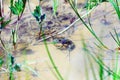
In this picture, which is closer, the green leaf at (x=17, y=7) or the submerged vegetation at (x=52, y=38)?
the submerged vegetation at (x=52, y=38)

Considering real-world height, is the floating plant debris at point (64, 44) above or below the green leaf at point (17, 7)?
below

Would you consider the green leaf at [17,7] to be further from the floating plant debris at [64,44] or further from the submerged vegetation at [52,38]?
the floating plant debris at [64,44]

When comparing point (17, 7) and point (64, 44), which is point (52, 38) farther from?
point (17, 7)

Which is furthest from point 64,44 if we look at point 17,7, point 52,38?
point 17,7

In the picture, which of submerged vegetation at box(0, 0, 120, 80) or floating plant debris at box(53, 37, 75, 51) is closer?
submerged vegetation at box(0, 0, 120, 80)

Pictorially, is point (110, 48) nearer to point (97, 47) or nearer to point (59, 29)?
point (97, 47)

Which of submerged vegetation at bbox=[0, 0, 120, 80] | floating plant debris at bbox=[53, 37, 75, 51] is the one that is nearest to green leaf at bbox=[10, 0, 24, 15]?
submerged vegetation at bbox=[0, 0, 120, 80]

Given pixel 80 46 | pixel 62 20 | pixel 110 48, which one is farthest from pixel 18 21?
pixel 110 48

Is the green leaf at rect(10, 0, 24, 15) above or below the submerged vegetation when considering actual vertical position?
above

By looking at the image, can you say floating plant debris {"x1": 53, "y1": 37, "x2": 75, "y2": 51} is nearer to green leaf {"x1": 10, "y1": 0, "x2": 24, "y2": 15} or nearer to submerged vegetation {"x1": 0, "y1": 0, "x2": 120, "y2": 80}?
submerged vegetation {"x1": 0, "y1": 0, "x2": 120, "y2": 80}

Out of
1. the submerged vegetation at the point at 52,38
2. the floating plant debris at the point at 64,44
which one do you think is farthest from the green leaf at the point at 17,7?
the floating plant debris at the point at 64,44

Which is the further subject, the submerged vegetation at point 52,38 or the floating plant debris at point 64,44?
the floating plant debris at point 64,44
